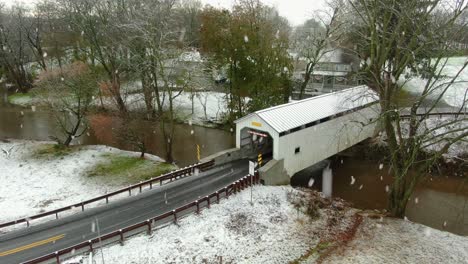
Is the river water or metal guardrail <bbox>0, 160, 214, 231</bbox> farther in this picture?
the river water

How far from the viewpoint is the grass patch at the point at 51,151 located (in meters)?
27.8

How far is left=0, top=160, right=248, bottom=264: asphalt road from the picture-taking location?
582 inches

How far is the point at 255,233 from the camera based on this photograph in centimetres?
1619

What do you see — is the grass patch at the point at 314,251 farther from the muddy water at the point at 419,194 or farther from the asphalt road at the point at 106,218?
the muddy water at the point at 419,194

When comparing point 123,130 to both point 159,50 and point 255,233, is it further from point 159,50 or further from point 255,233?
point 255,233

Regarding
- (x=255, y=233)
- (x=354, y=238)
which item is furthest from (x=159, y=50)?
(x=354, y=238)

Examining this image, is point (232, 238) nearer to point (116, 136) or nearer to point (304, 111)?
point (304, 111)

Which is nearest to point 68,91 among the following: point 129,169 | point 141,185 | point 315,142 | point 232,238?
point 129,169

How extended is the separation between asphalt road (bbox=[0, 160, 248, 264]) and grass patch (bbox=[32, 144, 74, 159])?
11931mm

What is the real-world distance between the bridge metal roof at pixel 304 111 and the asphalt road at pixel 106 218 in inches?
133

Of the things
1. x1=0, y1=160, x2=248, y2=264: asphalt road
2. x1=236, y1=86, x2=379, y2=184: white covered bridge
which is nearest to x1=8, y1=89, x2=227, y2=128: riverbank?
x1=236, y1=86, x2=379, y2=184: white covered bridge

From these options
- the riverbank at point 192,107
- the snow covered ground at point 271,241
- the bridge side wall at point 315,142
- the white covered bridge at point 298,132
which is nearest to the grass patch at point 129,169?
the white covered bridge at point 298,132

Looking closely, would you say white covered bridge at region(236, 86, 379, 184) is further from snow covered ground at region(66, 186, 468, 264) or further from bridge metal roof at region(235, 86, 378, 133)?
snow covered ground at region(66, 186, 468, 264)

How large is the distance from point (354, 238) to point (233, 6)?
77.7 ft
